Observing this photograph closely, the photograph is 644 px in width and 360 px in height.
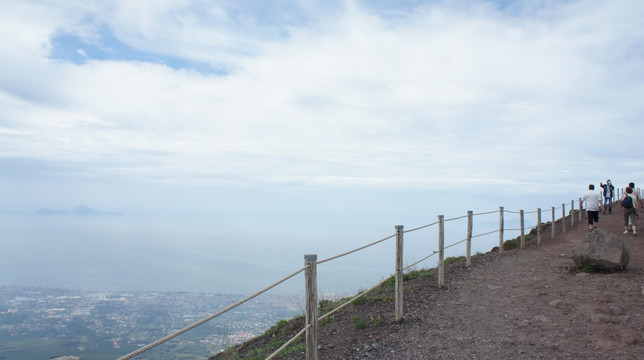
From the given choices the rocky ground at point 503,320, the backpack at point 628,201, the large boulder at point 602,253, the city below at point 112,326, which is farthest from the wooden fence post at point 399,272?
the backpack at point 628,201

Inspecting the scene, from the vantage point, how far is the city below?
24577 millimetres

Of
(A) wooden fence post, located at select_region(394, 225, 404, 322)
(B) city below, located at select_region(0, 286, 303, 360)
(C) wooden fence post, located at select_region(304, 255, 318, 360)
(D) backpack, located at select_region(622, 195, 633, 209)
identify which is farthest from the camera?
(B) city below, located at select_region(0, 286, 303, 360)

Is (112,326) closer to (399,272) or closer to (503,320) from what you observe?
(399,272)

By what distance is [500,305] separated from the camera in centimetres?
769

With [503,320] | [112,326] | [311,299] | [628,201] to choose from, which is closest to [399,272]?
[503,320]

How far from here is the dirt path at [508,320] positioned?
18.0 feet

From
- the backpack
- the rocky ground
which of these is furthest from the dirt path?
the backpack

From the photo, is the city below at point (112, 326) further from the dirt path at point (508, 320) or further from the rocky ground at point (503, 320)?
the dirt path at point (508, 320)

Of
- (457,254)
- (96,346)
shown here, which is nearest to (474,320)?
(457,254)

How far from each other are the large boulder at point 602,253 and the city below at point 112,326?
8576mm

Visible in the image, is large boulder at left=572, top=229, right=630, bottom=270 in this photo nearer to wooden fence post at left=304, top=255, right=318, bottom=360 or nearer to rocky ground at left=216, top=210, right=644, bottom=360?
rocky ground at left=216, top=210, right=644, bottom=360

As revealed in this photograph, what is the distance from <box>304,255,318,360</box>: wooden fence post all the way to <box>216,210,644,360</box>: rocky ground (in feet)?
4.49

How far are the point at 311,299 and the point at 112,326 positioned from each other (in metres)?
50.9

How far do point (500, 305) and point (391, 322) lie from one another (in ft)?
6.93
